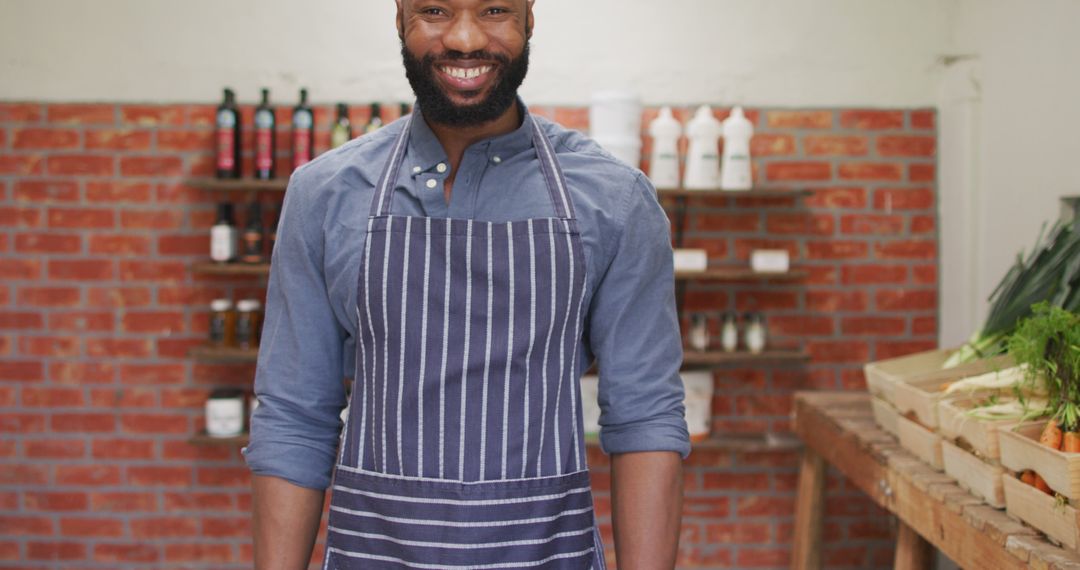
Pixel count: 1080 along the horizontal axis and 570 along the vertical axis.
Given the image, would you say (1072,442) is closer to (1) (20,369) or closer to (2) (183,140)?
(2) (183,140)

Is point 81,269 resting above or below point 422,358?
above

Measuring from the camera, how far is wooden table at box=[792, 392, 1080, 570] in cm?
152

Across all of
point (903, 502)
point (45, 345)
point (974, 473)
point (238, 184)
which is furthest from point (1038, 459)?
point (45, 345)

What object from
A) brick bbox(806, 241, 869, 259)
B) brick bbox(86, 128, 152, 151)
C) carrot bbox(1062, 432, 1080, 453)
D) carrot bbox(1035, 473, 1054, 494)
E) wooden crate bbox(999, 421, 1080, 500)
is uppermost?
brick bbox(86, 128, 152, 151)

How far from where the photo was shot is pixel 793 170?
3.18m

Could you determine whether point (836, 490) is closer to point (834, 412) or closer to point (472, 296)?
point (834, 412)

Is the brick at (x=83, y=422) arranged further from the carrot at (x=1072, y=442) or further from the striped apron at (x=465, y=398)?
the carrot at (x=1072, y=442)

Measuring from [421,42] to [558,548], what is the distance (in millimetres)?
694

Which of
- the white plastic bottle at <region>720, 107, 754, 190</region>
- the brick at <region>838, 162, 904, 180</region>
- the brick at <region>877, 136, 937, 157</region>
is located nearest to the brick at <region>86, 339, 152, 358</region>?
the white plastic bottle at <region>720, 107, 754, 190</region>

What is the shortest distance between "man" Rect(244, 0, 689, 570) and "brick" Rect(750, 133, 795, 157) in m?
1.94

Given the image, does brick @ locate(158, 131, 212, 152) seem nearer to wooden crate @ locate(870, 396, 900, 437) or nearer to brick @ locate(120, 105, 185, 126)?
brick @ locate(120, 105, 185, 126)

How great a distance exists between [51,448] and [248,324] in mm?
843

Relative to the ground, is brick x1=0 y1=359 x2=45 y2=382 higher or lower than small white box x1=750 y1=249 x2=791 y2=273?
lower

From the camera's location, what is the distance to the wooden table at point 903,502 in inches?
59.7
